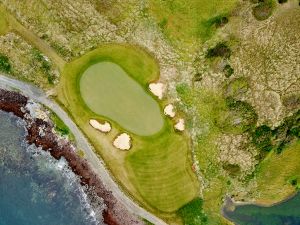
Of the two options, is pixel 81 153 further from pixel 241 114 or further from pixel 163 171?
pixel 241 114

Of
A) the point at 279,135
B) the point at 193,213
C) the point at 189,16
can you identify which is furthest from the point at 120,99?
the point at 279,135

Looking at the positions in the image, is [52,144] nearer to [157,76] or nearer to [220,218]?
[157,76]

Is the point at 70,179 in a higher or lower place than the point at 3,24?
lower

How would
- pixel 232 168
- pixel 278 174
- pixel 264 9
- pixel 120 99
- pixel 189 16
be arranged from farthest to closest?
pixel 278 174 < pixel 232 168 < pixel 120 99 < pixel 189 16 < pixel 264 9

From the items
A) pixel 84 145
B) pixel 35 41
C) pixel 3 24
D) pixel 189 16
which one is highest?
pixel 3 24

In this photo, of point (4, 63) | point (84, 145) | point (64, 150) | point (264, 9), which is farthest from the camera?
point (64, 150)

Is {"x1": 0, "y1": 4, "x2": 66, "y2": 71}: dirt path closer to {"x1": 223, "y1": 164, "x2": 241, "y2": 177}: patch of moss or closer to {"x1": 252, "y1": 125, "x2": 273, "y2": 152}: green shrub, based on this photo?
{"x1": 223, "y1": 164, "x2": 241, "y2": 177}: patch of moss
